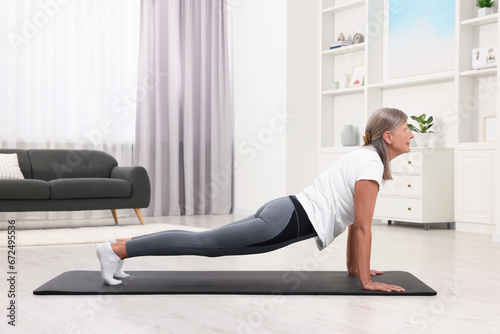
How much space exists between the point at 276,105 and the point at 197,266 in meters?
3.62

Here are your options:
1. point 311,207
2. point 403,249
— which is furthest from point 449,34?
point 311,207

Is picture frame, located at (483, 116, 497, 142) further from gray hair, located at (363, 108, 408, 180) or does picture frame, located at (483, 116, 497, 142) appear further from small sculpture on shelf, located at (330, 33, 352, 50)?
gray hair, located at (363, 108, 408, 180)

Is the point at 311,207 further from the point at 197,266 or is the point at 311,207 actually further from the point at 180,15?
the point at 180,15

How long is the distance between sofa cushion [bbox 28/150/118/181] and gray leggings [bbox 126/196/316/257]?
344cm

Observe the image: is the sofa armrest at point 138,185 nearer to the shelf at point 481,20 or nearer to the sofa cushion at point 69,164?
the sofa cushion at point 69,164

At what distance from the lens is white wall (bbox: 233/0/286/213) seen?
646cm

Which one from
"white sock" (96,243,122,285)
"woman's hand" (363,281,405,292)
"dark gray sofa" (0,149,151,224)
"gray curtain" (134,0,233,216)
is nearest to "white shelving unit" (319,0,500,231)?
"gray curtain" (134,0,233,216)

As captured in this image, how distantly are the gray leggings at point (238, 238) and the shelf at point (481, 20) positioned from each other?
3.26 metres

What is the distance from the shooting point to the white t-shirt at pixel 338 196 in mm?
2373

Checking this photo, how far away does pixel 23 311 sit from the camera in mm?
2047

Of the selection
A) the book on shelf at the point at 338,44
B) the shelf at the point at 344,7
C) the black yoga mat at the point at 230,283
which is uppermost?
the shelf at the point at 344,7

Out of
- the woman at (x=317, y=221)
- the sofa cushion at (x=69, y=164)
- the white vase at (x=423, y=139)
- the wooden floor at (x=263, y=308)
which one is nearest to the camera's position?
the wooden floor at (x=263, y=308)

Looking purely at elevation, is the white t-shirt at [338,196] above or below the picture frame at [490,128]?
Answer: below

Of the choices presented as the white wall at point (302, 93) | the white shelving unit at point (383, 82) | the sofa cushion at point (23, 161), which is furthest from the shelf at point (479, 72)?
the sofa cushion at point (23, 161)
